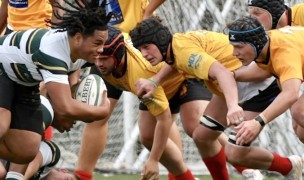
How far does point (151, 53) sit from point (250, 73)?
71 centimetres

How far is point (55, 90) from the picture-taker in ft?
21.4

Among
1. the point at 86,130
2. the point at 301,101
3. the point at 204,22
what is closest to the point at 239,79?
the point at 301,101

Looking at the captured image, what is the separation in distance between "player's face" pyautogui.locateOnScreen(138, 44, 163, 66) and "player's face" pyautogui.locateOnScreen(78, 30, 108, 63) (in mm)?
834

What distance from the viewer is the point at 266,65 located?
7082mm

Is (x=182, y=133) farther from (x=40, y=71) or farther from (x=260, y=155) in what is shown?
(x=40, y=71)

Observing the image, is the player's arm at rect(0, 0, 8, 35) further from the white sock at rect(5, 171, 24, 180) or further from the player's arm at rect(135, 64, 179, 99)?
the white sock at rect(5, 171, 24, 180)

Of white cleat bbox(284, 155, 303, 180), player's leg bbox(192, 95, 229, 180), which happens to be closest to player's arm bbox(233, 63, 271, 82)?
player's leg bbox(192, 95, 229, 180)

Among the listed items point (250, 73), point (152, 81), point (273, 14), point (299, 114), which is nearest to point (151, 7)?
point (273, 14)

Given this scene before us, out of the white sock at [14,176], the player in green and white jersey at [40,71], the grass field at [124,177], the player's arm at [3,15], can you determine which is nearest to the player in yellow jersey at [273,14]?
the player in green and white jersey at [40,71]

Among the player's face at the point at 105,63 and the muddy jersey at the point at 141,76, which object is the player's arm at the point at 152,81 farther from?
the player's face at the point at 105,63

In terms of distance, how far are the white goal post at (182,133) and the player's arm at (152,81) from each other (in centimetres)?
262

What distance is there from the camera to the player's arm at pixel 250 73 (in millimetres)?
7500

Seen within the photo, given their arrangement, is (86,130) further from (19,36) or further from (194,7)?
(194,7)

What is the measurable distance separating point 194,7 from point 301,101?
3330 mm
